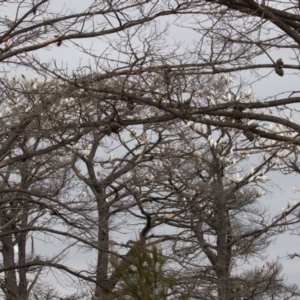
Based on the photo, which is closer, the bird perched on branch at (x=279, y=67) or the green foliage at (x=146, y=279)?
the green foliage at (x=146, y=279)

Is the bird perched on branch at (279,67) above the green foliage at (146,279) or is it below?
above

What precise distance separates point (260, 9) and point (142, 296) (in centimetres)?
300

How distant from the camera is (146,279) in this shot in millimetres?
5715

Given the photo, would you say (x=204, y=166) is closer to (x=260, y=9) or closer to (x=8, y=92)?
(x=8, y=92)

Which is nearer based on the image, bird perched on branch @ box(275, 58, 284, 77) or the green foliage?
the green foliage

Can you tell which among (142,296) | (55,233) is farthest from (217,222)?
(142,296)

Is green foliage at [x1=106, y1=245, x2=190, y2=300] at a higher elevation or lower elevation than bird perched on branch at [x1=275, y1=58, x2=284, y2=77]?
lower

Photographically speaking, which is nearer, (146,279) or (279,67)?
(146,279)

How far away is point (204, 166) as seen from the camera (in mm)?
18094

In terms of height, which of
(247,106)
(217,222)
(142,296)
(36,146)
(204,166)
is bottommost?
(142,296)

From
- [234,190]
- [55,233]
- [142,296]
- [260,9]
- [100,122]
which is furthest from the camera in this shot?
[234,190]

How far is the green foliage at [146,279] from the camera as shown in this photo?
5.68 m

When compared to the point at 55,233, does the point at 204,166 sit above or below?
above

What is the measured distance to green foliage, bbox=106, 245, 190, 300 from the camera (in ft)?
18.6
